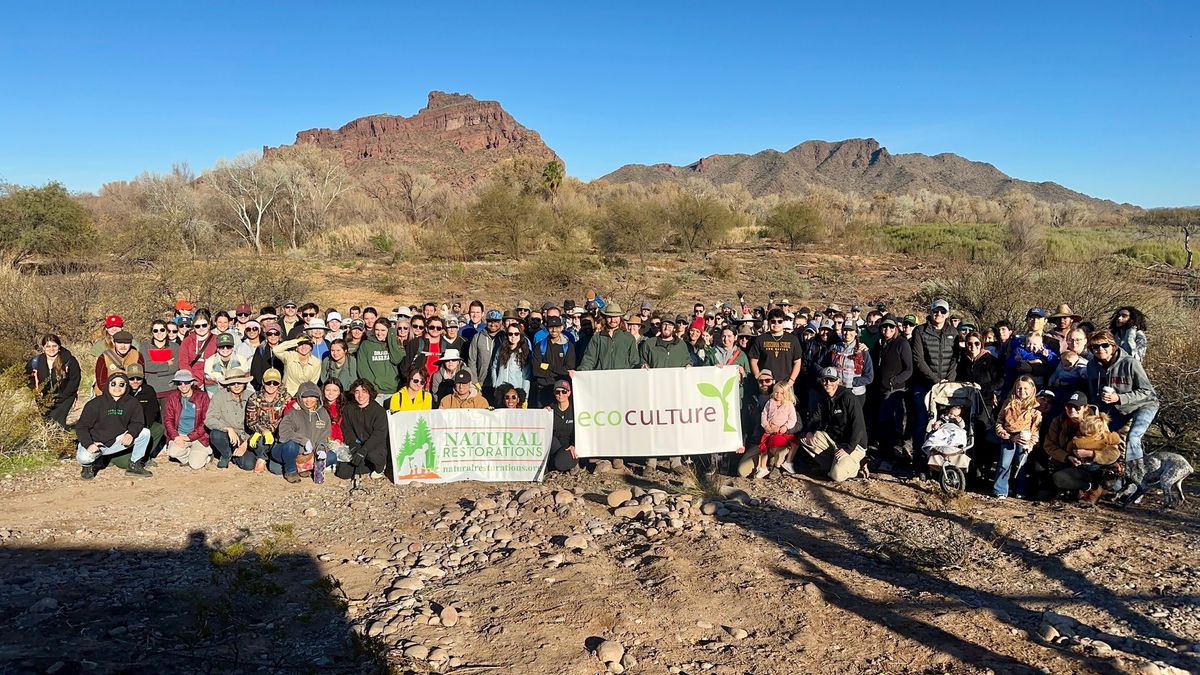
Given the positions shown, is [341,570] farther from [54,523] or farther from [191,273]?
[191,273]

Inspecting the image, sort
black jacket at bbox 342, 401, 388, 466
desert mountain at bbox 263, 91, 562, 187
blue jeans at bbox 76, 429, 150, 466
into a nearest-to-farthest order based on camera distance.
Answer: blue jeans at bbox 76, 429, 150, 466
black jacket at bbox 342, 401, 388, 466
desert mountain at bbox 263, 91, 562, 187

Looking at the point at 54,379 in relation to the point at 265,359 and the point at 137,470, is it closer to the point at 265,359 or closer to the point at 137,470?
the point at 137,470

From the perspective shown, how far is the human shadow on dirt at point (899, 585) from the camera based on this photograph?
4.43 metres

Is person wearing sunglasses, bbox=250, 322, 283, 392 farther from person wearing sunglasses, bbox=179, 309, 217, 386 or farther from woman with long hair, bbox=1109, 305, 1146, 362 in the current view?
woman with long hair, bbox=1109, 305, 1146, 362

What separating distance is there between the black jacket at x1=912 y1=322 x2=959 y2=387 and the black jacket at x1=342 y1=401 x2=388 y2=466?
5.89 meters

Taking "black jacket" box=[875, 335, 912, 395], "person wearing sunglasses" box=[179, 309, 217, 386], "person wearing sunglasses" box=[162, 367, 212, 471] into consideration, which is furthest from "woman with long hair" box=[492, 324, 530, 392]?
"black jacket" box=[875, 335, 912, 395]

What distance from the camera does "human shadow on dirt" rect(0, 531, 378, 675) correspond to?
4379mm

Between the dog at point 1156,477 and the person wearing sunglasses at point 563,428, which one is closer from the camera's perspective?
the dog at point 1156,477

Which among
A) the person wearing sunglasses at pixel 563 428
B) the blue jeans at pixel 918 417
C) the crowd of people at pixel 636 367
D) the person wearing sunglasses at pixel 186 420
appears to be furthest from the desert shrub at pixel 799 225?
the person wearing sunglasses at pixel 186 420

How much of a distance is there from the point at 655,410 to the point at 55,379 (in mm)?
7191

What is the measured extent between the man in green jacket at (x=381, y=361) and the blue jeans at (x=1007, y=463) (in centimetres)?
659

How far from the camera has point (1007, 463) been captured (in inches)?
289

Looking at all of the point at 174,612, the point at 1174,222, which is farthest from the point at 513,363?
the point at 1174,222

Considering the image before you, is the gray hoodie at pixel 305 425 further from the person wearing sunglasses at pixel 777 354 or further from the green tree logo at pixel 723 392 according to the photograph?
the person wearing sunglasses at pixel 777 354
